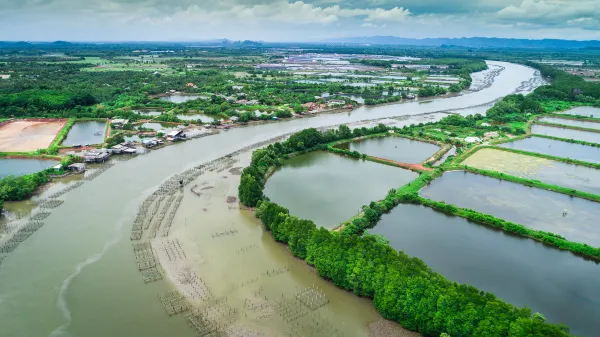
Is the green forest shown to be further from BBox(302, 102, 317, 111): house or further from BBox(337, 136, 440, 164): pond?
BBox(302, 102, 317, 111): house

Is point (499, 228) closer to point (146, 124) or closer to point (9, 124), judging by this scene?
point (146, 124)

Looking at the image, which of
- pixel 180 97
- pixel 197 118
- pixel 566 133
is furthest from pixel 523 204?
pixel 180 97

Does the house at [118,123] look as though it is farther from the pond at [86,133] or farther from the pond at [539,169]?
the pond at [539,169]

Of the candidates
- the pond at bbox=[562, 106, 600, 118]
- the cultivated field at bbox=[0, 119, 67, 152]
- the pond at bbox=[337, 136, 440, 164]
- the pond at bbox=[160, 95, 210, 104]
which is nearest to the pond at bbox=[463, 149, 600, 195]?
the pond at bbox=[337, 136, 440, 164]

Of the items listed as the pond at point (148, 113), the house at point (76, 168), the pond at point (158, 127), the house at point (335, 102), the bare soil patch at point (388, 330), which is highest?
the house at point (335, 102)

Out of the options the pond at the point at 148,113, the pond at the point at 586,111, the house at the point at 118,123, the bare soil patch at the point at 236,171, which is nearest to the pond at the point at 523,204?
the bare soil patch at the point at 236,171

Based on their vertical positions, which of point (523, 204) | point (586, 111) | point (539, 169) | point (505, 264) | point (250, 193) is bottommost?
point (505, 264)

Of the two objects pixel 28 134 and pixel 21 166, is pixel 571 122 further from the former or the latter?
pixel 28 134
